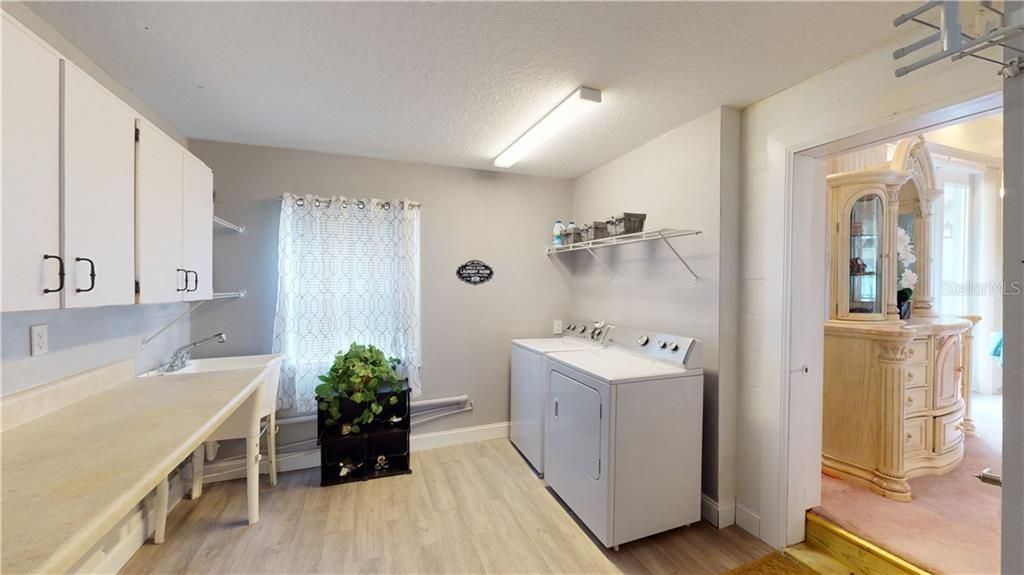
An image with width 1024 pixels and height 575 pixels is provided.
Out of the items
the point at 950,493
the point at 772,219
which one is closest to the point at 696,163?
the point at 772,219

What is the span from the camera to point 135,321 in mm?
2023

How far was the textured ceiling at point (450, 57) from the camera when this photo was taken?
141cm

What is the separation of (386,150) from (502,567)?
274 centimetres

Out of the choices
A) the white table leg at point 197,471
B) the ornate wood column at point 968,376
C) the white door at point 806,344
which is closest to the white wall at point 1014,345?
the white door at point 806,344

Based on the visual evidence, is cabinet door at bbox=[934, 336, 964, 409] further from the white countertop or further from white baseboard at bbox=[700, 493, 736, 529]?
the white countertop

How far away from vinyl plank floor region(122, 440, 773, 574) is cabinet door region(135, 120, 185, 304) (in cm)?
132

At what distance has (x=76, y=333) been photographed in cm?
162

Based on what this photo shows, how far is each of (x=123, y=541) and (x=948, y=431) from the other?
4.72 m

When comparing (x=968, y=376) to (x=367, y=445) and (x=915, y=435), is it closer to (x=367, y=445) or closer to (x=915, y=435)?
(x=915, y=435)

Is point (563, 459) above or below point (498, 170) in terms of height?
below

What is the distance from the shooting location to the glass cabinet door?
2453mm

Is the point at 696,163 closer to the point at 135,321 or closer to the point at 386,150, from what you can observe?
the point at 386,150

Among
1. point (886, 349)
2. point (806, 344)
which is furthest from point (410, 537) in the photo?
point (886, 349)

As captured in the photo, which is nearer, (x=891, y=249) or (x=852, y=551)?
(x=852, y=551)
